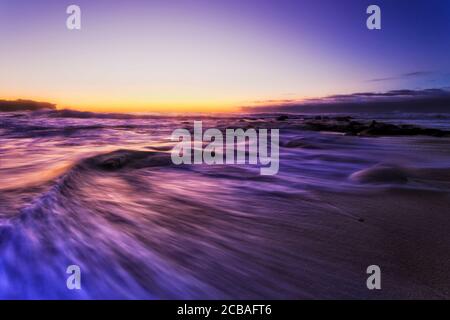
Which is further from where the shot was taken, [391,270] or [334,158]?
[334,158]

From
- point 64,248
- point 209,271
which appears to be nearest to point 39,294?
point 64,248

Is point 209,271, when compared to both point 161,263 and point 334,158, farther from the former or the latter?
point 334,158

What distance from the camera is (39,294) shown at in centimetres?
139

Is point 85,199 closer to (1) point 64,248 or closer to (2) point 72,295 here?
(1) point 64,248

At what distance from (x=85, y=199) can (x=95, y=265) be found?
1149 millimetres

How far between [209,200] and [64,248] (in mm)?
1297

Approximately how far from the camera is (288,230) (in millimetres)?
2131

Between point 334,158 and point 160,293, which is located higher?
point 334,158

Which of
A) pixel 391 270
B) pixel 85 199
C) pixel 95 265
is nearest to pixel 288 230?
pixel 391 270

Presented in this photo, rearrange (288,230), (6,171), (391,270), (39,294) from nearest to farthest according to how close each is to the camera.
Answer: (39,294), (391,270), (288,230), (6,171)

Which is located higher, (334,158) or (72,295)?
(334,158)

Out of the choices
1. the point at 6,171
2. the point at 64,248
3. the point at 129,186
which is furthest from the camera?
the point at 6,171

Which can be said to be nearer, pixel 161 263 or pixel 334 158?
pixel 161 263

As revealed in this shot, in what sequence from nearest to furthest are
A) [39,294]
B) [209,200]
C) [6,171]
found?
[39,294], [209,200], [6,171]
